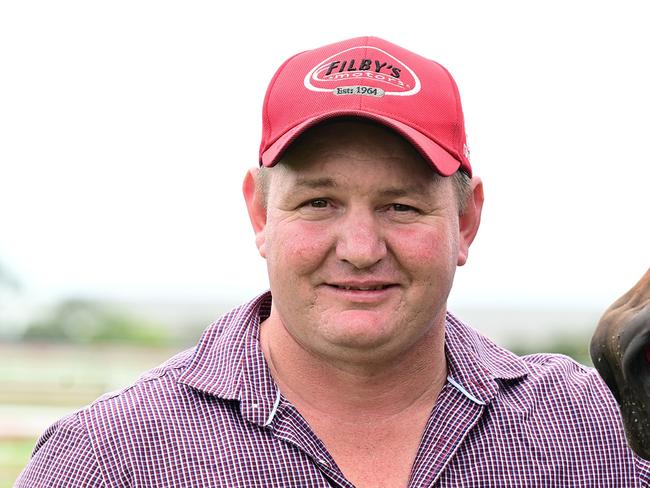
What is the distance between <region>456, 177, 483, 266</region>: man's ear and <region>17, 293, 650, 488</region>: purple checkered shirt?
0.25 meters

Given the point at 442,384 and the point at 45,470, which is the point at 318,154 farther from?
the point at 45,470

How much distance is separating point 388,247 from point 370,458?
0.48 m

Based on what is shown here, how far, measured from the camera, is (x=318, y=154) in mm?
2873

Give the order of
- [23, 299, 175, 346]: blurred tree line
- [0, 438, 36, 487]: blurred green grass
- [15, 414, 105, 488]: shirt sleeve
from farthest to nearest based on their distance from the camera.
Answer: [23, 299, 175, 346]: blurred tree line, [0, 438, 36, 487]: blurred green grass, [15, 414, 105, 488]: shirt sleeve

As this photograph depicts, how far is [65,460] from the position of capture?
2773 millimetres

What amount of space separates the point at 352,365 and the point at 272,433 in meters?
0.25

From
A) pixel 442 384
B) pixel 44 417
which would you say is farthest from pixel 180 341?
pixel 442 384

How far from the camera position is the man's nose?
9.06 feet

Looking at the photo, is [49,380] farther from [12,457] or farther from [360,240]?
[360,240]

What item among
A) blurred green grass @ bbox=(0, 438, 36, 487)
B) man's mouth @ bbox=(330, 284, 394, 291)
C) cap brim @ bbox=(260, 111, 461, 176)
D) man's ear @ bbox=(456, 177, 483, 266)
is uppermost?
cap brim @ bbox=(260, 111, 461, 176)

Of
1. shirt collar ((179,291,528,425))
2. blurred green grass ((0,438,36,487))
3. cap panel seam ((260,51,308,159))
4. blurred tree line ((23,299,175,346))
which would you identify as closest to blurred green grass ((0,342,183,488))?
blurred green grass ((0,438,36,487))

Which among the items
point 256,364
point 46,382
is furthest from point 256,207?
point 46,382

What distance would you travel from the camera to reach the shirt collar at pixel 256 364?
9.44 ft

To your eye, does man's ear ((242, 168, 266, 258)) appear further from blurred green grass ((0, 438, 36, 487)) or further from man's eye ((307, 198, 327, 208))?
blurred green grass ((0, 438, 36, 487))
